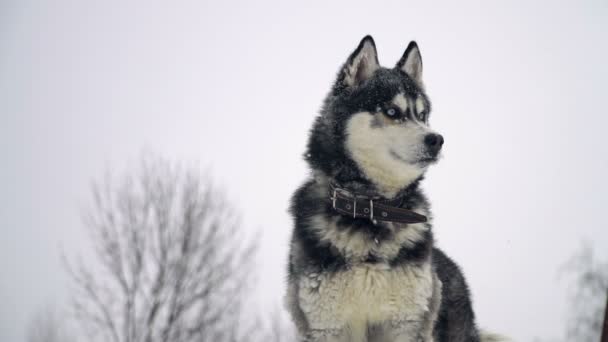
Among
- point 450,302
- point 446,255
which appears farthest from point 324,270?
point 446,255

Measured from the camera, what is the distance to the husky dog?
3.16 metres

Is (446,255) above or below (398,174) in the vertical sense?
below

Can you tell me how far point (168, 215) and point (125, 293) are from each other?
2188mm

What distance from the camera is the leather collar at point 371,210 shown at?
3.46 m

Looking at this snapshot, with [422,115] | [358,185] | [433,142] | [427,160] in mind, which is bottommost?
[358,185]

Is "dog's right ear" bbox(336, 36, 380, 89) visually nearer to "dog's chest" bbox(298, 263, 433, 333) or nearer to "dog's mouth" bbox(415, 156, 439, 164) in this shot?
"dog's mouth" bbox(415, 156, 439, 164)

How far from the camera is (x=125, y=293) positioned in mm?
10539

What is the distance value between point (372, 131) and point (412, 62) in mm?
973

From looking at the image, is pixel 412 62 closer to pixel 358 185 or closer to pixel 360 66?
pixel 360 66

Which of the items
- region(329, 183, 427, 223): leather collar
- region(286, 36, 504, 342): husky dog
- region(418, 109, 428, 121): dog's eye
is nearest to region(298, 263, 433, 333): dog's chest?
region(286, 36, 504, 342): husky dog

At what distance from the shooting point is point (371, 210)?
3.46 m

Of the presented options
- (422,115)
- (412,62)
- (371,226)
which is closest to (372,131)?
(422,115)

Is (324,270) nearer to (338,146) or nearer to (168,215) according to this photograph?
(338,146)

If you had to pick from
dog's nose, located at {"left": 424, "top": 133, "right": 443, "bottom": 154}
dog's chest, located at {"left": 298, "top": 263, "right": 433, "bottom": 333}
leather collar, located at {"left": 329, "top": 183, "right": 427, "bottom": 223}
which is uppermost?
dog's nose, located at {"left": 424, "top": 133, "right": 443, "bottom": 154}
